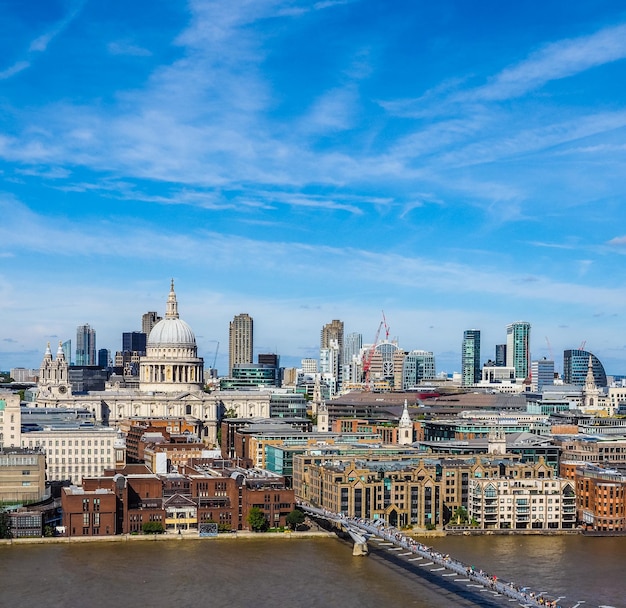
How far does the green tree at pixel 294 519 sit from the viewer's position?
57500mm

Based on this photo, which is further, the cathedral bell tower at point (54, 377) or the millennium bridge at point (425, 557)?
the cathedral bell tower at point (54, 377)

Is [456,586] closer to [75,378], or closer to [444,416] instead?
[444,416]

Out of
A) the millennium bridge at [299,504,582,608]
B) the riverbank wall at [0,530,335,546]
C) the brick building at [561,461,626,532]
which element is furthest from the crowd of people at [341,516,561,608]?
the brick building at [561,461,626,532]

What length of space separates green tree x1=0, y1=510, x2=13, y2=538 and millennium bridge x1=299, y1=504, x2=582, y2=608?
14.5 m

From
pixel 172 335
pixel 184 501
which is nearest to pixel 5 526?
pixel 184 501

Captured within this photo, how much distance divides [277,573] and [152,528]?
32.9ft

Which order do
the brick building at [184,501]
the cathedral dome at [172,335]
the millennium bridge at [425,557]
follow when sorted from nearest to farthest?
the millennium bridge at [425,557] < the brick building at [184,501] < the cathedral dome at [172,335]

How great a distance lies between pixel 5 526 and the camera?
5456 centimetres

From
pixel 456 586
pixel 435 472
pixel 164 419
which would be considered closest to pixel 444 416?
pixel 164 419

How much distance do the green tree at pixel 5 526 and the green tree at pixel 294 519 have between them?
12514 mm

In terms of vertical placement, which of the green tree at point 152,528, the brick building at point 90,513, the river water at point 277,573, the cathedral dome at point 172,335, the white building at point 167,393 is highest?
the cathedral dome at point 172,335

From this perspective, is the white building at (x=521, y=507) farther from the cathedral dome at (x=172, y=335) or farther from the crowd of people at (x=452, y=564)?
the cathedral dome at (x=172, y=335)

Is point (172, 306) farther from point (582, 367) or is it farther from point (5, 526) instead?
point (582, 367)

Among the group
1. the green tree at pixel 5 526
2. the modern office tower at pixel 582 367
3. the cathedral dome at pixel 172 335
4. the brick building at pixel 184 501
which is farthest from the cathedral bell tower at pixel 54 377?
the modern office tower at pixel 582 367
